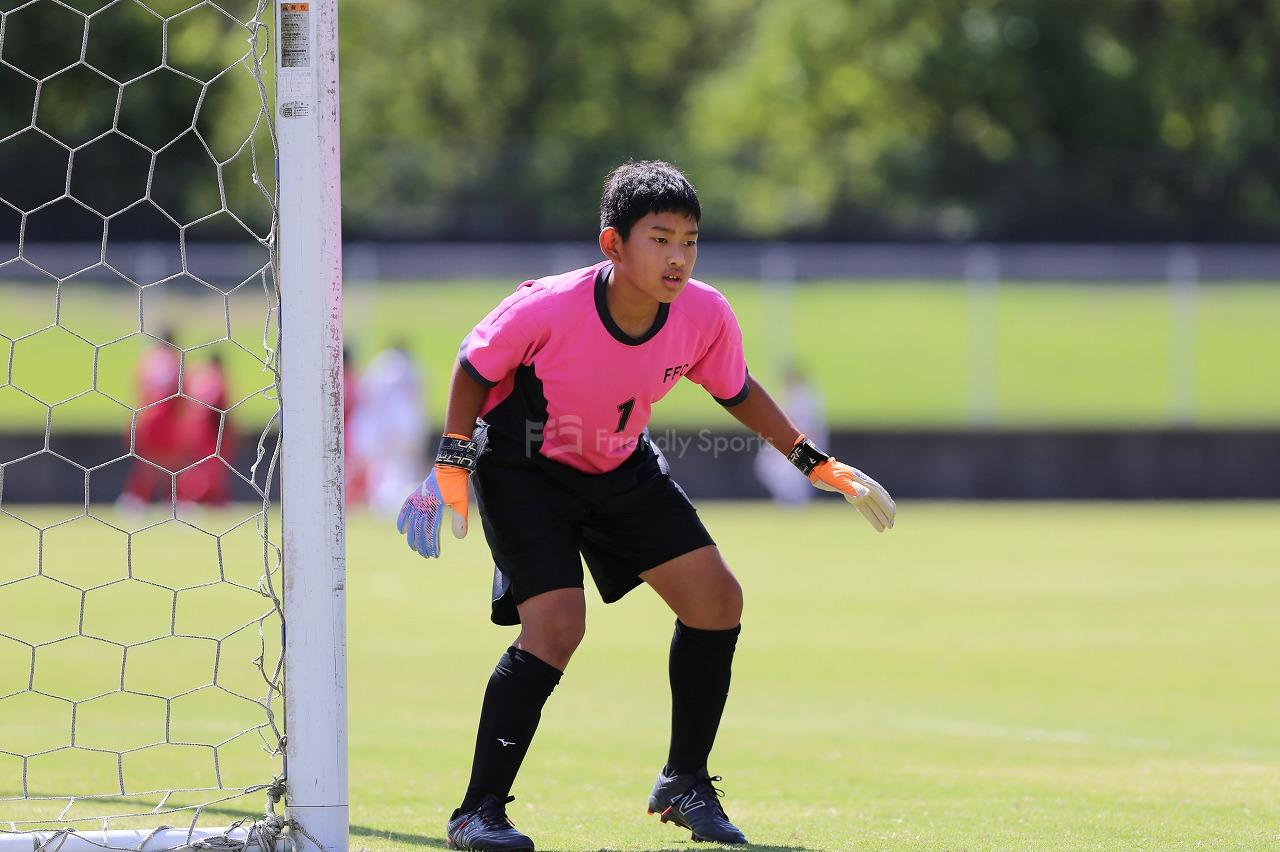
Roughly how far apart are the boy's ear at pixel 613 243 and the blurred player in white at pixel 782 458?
17155 mm

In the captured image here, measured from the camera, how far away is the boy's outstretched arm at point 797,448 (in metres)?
5.10

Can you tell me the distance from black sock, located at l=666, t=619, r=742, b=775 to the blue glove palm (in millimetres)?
808

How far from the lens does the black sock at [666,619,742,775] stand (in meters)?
5.05

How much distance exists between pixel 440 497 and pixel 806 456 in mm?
1162

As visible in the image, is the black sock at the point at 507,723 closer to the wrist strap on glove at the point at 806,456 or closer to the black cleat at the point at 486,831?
the black cleat at the point at 486,831

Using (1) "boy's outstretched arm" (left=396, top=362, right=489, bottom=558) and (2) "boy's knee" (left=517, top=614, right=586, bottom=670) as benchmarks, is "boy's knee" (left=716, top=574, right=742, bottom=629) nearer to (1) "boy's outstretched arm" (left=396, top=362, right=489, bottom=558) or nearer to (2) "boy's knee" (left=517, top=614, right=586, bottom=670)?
(2) "boy's knee" (left=517, top=614, right=586, bottom=670)

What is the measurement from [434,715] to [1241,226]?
2432 centimetres

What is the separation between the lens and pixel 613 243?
4789 millimetres

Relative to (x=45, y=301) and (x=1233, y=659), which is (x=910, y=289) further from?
(x=1233, y=659)

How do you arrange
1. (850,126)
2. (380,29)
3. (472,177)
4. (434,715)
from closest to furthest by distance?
(434,715), (472,177), (850,126), (380,29)

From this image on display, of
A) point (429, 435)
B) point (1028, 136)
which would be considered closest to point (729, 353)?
point (429, 435)

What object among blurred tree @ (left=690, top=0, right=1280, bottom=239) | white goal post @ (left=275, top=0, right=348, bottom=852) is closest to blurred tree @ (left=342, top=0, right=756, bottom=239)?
blurred tree @ (left=690, top=0, right=1280, bottom=239)

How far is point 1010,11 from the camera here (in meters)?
41.2

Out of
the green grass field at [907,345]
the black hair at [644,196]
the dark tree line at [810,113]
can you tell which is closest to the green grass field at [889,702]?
the black hair at [644,196]
